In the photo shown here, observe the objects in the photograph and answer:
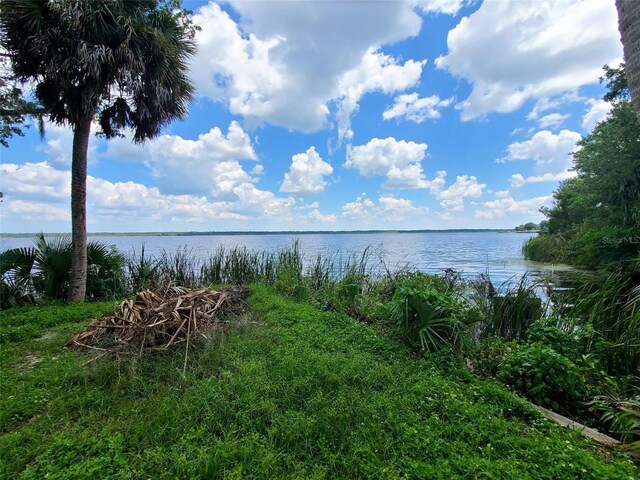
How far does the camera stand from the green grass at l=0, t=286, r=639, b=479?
165 cm

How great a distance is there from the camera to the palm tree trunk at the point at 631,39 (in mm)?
1907

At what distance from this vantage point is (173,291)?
4.54 m

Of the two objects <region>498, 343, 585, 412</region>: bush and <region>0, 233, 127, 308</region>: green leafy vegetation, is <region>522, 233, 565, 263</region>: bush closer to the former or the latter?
<region>498, 343, 585, 412</region>: bush

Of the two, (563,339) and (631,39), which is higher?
(631,39)

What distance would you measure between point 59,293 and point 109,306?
1583mm

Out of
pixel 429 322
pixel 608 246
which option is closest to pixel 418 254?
pixel 608 246

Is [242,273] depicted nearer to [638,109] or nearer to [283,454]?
[283,454]

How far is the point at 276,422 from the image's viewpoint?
201 cm

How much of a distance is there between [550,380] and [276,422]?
2342 mm

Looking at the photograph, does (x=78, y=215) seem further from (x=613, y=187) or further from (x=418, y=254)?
(x=613, y=187)

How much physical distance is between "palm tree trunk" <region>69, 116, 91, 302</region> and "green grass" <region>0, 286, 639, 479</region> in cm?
311

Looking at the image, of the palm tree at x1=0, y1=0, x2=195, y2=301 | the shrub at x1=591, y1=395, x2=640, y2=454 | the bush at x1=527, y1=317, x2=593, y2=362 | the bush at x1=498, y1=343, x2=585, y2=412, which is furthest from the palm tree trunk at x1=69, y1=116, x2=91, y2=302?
the shrub at x1=591, y1=395, x2=640, y2=454

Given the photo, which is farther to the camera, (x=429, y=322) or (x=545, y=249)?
(x=545, y=249)

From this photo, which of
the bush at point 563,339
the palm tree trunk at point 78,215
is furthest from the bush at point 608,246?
the palm tree trunk at point 78,215
